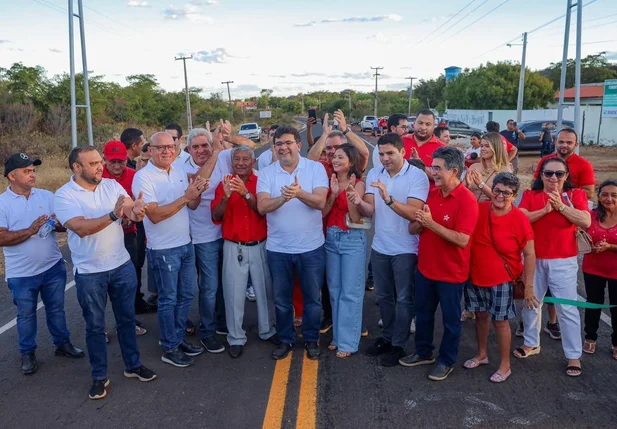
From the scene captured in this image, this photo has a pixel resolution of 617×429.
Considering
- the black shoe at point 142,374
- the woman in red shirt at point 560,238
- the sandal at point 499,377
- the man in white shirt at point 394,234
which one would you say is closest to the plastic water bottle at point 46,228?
the black shoe at point 142,374

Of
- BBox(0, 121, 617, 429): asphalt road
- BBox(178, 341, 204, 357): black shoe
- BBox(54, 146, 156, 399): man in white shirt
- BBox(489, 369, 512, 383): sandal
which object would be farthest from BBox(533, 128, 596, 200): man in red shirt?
BBox(54, 146, 156, 399): man in white shirt

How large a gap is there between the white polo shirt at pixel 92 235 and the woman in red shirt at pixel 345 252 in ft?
6.09

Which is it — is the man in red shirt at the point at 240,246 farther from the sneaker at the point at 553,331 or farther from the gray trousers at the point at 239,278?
the sneaker at the point at 553,331

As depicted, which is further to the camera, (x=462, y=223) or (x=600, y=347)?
(x=600, y=347)

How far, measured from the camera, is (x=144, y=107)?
5138cm

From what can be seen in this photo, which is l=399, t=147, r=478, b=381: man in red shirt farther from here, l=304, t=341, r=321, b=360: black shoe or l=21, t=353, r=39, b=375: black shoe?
l=21, t=353, r=39, b=375: black shoe

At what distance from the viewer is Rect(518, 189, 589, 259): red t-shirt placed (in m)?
4.34

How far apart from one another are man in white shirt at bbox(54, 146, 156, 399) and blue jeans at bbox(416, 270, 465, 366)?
7.84 feet

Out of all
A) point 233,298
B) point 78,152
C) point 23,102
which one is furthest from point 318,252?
point 23,102

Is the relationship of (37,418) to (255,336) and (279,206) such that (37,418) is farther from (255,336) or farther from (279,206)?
(279,206)

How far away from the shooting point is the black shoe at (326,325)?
533 centimetres

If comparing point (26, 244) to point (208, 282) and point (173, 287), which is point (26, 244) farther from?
point (208, 282)

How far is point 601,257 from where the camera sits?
4.55 metres

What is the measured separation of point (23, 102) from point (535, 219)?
34.1 m
